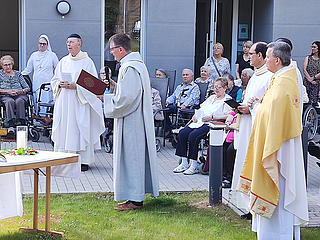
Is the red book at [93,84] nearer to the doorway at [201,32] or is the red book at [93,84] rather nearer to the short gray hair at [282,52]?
the short gray hair at [282,52]

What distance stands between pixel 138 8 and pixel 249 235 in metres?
8.95

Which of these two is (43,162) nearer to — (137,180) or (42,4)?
(137,180)

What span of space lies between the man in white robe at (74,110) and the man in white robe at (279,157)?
14.1 feet

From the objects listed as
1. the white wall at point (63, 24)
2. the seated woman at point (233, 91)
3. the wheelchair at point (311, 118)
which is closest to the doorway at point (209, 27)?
the white wall at point (63, 24)

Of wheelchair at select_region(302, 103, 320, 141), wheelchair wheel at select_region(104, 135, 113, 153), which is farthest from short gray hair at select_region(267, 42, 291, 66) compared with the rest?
wheelchair at select_region(302, 103, 320, 141)

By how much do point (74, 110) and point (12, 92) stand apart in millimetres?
2975

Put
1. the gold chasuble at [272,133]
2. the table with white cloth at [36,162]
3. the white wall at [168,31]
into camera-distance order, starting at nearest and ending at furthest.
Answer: the table with white cloth at [36,162] → the gold chasuble at [272,133] → the white wall at [168,31]

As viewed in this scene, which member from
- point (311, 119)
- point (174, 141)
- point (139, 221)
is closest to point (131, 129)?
point (139, 221)

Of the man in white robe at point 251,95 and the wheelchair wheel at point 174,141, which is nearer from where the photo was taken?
the man in white robe at point 251,95

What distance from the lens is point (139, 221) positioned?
24.2 ft

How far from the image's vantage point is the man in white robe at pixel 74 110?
10109mm

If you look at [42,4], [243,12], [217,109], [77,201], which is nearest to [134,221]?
[77,201]

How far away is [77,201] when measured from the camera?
8.27 metres

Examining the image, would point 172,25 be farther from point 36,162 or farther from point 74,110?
point 36,162
